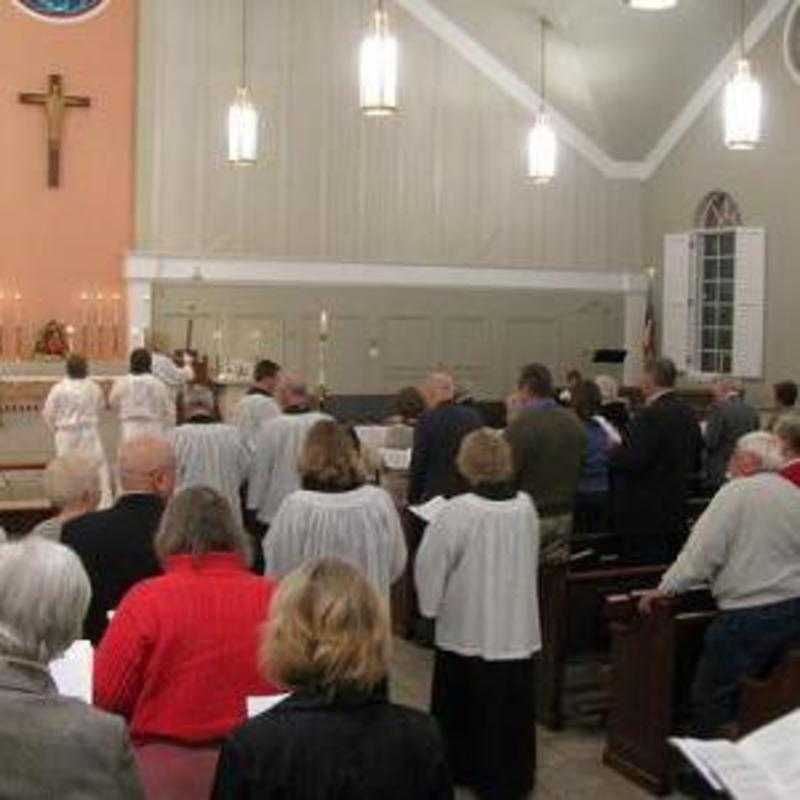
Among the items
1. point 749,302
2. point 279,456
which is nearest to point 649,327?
point 749,302

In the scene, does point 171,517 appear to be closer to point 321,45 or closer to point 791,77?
point 791,77

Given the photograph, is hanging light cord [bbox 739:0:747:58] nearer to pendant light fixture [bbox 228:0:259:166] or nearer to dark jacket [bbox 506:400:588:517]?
pendant light fixture [bbox 228:0:259:166]

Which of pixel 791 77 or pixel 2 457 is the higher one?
pixel 791 77

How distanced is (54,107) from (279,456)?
8203 millimetres

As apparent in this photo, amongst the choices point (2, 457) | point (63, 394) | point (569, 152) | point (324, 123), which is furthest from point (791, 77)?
point (2, 457)

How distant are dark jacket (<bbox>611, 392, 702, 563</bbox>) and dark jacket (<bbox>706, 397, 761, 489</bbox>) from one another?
1.87 meters

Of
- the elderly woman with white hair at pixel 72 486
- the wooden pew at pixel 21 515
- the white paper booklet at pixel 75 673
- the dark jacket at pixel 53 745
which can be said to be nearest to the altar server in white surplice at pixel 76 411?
the wooden pew at pixel 21 515

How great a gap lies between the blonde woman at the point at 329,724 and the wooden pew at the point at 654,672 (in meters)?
3.42

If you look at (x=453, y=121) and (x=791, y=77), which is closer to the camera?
(x=791, y=77)

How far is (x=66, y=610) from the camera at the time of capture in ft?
8.57

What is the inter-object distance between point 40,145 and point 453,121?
515 centimetres

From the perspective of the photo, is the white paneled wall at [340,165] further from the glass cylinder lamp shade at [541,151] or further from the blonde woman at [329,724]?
the blonde woman at [329,724]

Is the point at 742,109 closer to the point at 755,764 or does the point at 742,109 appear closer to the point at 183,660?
the point at 183,660

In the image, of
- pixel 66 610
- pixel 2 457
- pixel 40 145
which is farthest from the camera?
pixel 40 145
